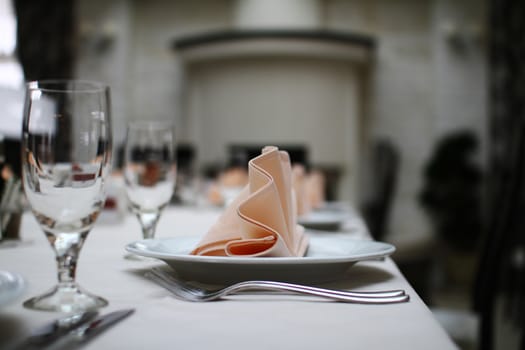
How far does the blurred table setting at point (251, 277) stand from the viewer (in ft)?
1.33

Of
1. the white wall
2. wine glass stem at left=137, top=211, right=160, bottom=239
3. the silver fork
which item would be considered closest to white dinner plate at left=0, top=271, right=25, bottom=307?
the silver fork

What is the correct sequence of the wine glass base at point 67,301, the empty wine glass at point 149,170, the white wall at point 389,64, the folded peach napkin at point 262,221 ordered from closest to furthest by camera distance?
the wine glass base at point 67,301, the folded peach napkin at point 262,221, the empty wine glass at point 149,170, the white wall at point 389,64

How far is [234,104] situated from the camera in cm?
632

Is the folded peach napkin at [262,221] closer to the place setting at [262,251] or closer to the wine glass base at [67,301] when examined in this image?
the place setting at [262,251]

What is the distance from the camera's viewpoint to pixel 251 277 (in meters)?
0.57

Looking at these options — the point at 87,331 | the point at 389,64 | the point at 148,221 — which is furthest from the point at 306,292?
the point at 389,64

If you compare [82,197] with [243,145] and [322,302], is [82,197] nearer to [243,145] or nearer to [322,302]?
[322,302]

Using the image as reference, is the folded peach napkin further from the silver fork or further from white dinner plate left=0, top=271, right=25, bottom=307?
white dinner plate left=0, top=271, right=25, bottom=307

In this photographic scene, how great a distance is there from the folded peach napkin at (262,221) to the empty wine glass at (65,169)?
0.52ft

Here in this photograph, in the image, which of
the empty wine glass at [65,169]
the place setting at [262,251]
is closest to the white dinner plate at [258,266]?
the place setting at [262,251]

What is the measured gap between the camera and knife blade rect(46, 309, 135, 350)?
0.37m

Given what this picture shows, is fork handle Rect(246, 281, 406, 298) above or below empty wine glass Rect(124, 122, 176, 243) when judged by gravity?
below

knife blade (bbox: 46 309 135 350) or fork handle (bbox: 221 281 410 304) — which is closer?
knife blade (bbox: 46 309 135 350)

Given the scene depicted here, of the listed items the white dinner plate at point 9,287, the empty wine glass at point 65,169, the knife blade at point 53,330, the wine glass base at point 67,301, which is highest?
the empty wine glass at point 65,169
